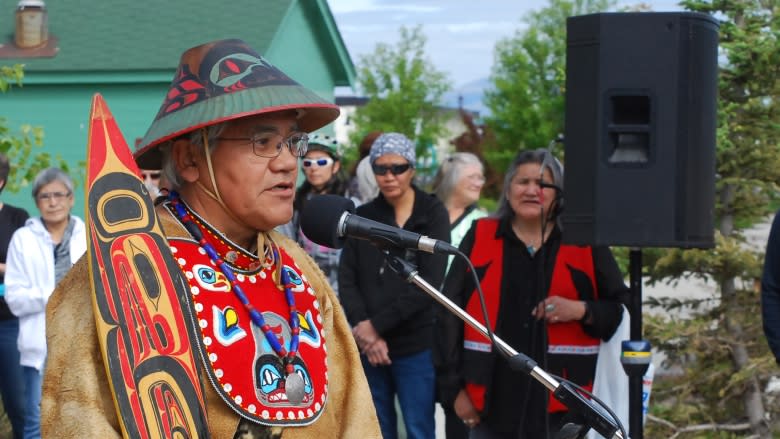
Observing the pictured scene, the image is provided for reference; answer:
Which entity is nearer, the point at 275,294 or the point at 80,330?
the point at 80,330

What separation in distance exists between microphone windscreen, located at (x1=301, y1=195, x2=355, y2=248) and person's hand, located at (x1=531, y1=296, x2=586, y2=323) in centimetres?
187

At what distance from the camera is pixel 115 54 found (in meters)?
17.0

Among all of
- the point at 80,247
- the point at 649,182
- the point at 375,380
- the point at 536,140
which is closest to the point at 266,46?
the point at 80,247

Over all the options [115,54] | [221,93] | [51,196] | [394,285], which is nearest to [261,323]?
[221,93]

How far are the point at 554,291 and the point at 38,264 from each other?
10.9ft

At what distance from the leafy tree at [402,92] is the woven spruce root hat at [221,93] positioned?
28208mm

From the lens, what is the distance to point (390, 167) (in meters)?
6.12

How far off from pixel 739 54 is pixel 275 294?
15.6ft

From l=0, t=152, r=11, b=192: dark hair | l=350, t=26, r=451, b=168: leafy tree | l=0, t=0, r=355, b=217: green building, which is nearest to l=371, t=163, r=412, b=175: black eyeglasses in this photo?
l=0, t=152, r=11, b=192: dark hair

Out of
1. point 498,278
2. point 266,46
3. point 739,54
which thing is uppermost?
point 266,46

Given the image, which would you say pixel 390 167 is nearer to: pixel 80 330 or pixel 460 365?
pixel 460 365

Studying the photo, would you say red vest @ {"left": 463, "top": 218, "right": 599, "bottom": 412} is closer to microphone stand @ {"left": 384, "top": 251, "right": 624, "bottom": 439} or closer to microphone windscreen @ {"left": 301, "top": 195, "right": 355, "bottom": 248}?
microphone stand @ {"left": 384, "top": 251, "right": 624, "bottom": 439}

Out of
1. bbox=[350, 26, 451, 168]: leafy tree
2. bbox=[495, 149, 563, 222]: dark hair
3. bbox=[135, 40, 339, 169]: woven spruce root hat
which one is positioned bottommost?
bbox=[135, 40, 339, 169]: woven spruce root hat

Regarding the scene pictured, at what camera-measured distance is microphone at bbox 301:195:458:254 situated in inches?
118
